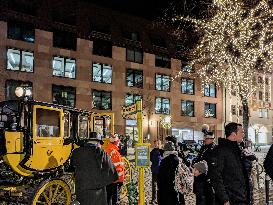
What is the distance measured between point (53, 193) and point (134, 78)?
36.1m

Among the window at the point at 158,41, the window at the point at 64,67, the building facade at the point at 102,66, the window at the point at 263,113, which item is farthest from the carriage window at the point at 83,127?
the window at the point at 263,113

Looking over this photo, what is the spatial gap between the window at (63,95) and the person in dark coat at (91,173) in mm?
32630

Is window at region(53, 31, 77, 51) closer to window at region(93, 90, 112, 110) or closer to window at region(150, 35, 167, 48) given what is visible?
window at region(93, 90, 112, 110)

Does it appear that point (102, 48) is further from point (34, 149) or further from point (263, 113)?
point (34, 149)

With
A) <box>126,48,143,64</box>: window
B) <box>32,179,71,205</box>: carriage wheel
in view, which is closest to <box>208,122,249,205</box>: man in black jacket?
<box>32,179,71,205</box>: carriage wheel

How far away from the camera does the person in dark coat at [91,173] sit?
6.28 meters

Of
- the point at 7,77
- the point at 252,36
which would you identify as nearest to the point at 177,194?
the point at 252,36

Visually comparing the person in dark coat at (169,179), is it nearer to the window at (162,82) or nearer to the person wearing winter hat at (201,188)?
the person wearing winter hat at (201,188)

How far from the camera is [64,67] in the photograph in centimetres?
3925

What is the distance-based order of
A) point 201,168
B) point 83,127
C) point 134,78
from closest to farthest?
point 201,168 < point 83,127 < point 134,78

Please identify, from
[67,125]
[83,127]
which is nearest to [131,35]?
[83,127]

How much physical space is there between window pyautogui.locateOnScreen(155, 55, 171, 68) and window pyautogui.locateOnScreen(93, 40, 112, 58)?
716cm

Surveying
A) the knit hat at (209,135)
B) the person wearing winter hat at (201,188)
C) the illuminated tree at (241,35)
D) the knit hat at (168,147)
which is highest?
the illuminated tree at (241,35)

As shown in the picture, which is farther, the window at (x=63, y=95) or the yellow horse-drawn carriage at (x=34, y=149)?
the window at (x=63, y=95)
